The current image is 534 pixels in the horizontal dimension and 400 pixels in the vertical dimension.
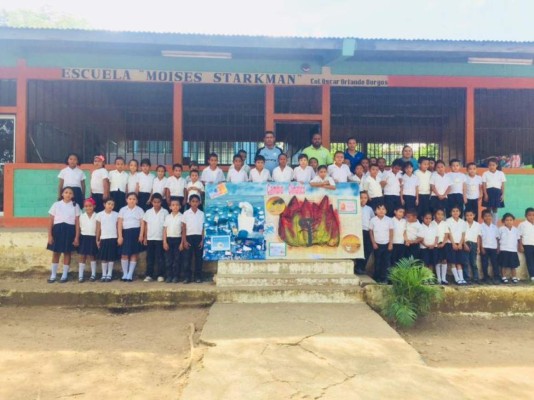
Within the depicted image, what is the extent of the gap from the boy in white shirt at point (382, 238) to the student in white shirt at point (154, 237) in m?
3.00

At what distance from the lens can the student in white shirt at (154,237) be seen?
20.3 feet

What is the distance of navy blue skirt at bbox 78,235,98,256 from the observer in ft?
20.3

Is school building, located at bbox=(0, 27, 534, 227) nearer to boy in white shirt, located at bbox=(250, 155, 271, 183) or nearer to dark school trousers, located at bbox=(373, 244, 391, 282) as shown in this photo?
boy in white shirt, located at bbox=(250, 155, 271, 183)

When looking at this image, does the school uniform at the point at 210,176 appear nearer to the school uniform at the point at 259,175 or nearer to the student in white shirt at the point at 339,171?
the school uniform at the point at 259,175

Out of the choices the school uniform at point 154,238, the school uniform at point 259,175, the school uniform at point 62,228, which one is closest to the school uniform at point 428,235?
the school uniform at point 259,175

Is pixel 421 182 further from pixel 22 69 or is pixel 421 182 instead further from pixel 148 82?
pixel 22 69

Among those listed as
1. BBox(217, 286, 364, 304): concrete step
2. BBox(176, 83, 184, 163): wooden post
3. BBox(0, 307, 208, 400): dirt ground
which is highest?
BBox(176, 83, 184, 163): wooden post

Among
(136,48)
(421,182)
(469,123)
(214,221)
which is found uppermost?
(136,48)

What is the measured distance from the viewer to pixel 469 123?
8547 millimetres

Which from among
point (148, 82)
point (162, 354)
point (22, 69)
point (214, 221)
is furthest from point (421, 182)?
point (22, 69)

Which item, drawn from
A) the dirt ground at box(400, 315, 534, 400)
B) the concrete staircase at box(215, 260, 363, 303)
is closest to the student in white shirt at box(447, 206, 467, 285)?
the dirt ground at box(400, 315, 534, 400)

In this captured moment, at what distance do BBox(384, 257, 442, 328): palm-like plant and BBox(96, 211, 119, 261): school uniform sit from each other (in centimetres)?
382

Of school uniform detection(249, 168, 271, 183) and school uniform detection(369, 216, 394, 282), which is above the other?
school uniform detection(249, 168, 271, 183)

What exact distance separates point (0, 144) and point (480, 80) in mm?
9310
